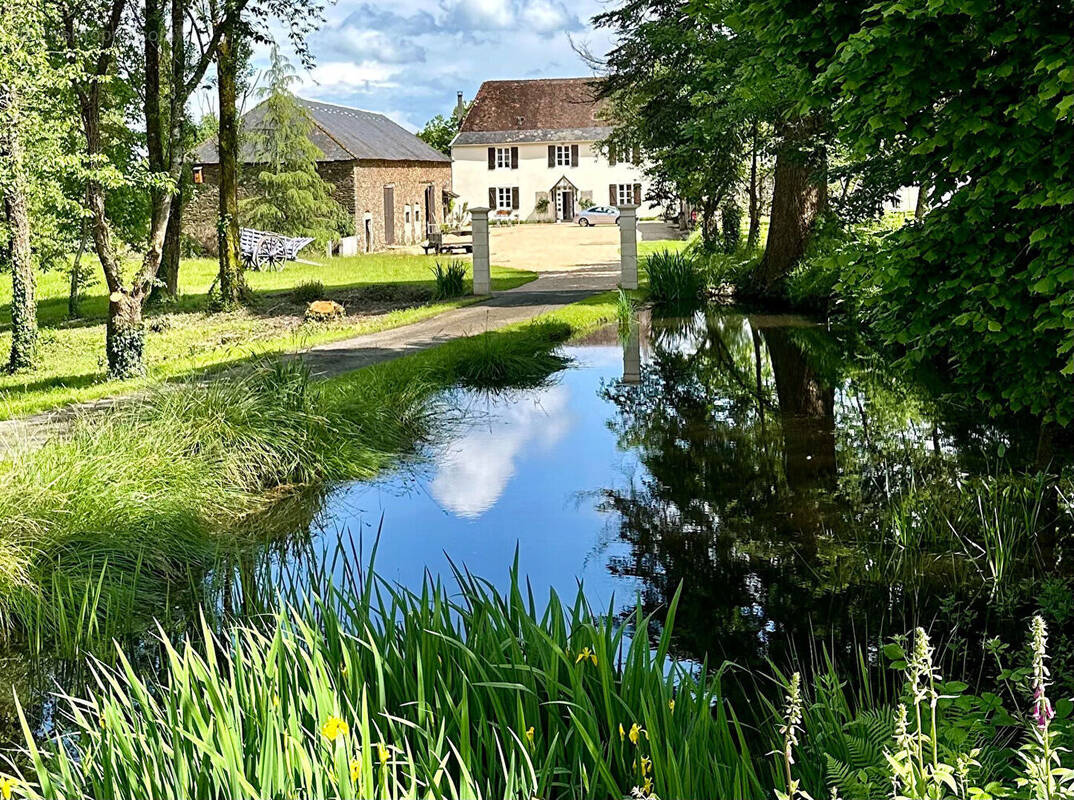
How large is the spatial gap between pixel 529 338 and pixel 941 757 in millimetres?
13234

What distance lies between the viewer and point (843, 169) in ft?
40.4

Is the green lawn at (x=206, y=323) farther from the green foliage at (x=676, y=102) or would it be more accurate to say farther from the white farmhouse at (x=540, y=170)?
the white farmhouse at (x=540, y=170)

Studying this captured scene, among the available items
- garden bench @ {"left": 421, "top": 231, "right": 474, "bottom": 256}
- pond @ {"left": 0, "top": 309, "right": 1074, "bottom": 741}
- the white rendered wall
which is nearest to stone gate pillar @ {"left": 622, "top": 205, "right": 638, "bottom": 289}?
pond @ {"left": 0, "top": 309, "right": 1074, "bottom": 741}

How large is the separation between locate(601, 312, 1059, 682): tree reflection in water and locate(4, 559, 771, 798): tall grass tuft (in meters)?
1.01

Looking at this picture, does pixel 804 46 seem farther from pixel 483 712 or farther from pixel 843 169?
pixel 843 169

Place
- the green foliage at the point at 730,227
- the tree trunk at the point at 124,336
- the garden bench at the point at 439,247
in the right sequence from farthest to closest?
the garden bench at the point at 439,247 → the green foliage at the point at 730,227 → the tree trunk at the point at 124,336

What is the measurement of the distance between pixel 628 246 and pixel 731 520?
17.5m

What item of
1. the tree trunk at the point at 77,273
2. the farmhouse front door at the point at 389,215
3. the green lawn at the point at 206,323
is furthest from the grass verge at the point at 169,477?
the farmhouse front door at the point at 389,215

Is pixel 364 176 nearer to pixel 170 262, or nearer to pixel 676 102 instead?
pixel 170 262

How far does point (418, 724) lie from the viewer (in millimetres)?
3590

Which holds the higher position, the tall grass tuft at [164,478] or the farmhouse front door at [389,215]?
the farmhouse front door at [389,215]

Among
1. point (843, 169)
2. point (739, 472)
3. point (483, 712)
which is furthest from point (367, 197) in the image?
point (483, 712)

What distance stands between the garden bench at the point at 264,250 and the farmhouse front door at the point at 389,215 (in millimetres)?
11848

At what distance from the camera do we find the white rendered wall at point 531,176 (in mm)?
60562
